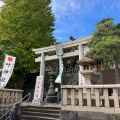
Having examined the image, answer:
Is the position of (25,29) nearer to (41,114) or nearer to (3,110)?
(3,110)

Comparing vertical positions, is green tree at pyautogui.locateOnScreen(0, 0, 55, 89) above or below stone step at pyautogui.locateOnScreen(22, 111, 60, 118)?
above

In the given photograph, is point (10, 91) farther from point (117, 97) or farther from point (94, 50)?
point (117, 97)

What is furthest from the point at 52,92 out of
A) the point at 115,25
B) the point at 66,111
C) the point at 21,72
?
the point at 115,25

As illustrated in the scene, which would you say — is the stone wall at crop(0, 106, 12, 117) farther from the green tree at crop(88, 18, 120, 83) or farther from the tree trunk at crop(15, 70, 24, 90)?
the tree trunk at crop(15, 70, 24, 90)

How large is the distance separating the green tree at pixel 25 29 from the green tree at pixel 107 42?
8064mm

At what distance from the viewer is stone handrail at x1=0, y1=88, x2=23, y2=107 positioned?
8688 millimetres

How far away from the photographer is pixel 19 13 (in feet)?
51.2

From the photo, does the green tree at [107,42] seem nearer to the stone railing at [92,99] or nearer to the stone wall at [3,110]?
the stone railing at [92,99]

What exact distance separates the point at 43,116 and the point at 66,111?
7.66 feet

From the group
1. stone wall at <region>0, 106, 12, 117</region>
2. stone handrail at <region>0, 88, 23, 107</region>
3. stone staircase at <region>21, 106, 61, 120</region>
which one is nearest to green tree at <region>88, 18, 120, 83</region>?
stone staircase at <region>21, 106, 61, 120</region>

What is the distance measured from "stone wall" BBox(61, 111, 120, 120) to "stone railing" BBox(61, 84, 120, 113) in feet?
0.44

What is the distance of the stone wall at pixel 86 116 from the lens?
5.52 metres

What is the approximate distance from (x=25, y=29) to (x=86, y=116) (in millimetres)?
11488

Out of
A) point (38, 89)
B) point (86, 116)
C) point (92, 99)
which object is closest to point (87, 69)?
point (92, 99)
